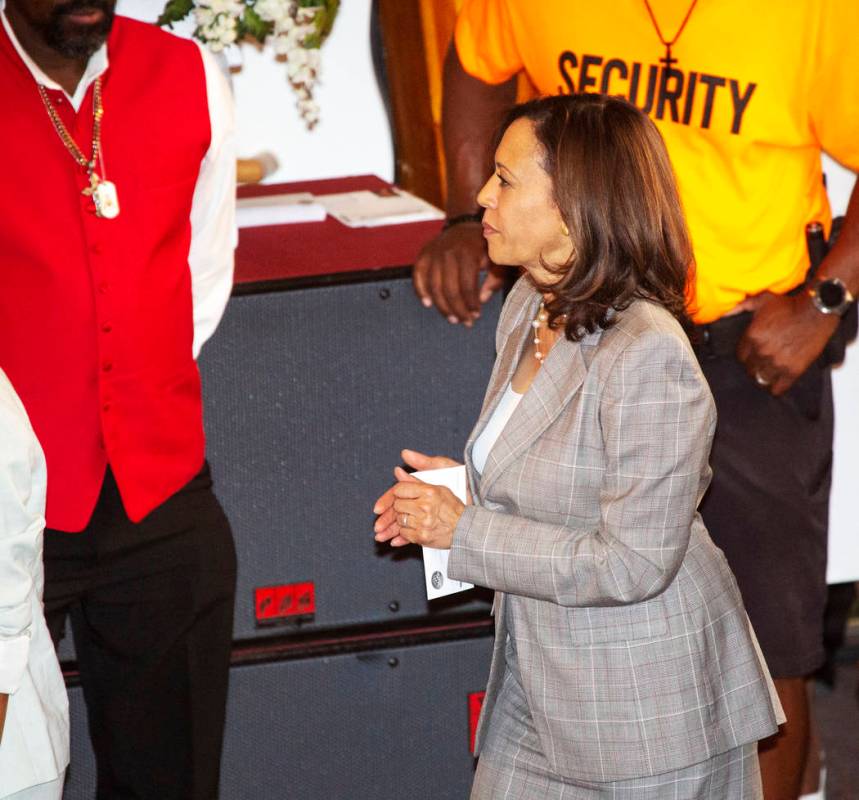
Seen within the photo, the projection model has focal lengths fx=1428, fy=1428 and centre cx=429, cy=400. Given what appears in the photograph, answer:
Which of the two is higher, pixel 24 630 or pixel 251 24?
pixel 251 24

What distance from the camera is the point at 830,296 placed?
95.2 inches

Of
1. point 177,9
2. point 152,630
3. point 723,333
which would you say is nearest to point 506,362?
point 723,333

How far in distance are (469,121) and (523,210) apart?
90 cm

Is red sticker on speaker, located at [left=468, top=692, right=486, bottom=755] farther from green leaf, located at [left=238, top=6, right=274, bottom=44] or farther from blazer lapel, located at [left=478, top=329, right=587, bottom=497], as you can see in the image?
green leaf, located at [left=238, top=6, right=274, bottom=44]

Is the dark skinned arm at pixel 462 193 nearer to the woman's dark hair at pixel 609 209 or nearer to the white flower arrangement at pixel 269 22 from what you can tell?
the white flower arrangement at pixel 269 22

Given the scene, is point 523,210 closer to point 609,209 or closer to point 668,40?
point 609,209

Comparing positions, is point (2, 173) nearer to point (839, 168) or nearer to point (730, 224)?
point (730, 224)

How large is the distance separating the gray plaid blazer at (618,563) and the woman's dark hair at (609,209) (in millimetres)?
39

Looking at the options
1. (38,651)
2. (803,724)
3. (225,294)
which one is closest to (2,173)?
(225,294)

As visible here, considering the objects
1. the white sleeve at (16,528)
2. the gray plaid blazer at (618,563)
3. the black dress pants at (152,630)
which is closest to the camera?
the white sleeve at (16,528)

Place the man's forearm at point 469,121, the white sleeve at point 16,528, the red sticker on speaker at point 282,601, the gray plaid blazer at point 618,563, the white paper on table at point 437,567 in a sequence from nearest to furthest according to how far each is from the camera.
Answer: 1. the white sleeve at point 16,528
2. the gray plaid blazer at point 618,563
3. the white paper on table at point 437,567
4. the red sticker on speaker at point 282,601
5. the man's forearm at point 469,121

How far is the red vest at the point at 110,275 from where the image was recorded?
210cm

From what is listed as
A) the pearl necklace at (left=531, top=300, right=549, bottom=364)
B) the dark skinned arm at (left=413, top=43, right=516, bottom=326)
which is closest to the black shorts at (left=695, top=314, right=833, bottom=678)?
the dark skinned arm at (left=413, top=43, right=516, bottom=326)

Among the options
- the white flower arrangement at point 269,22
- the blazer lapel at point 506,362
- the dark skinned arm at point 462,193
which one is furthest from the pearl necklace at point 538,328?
the white flower arrangement at point 269,22
